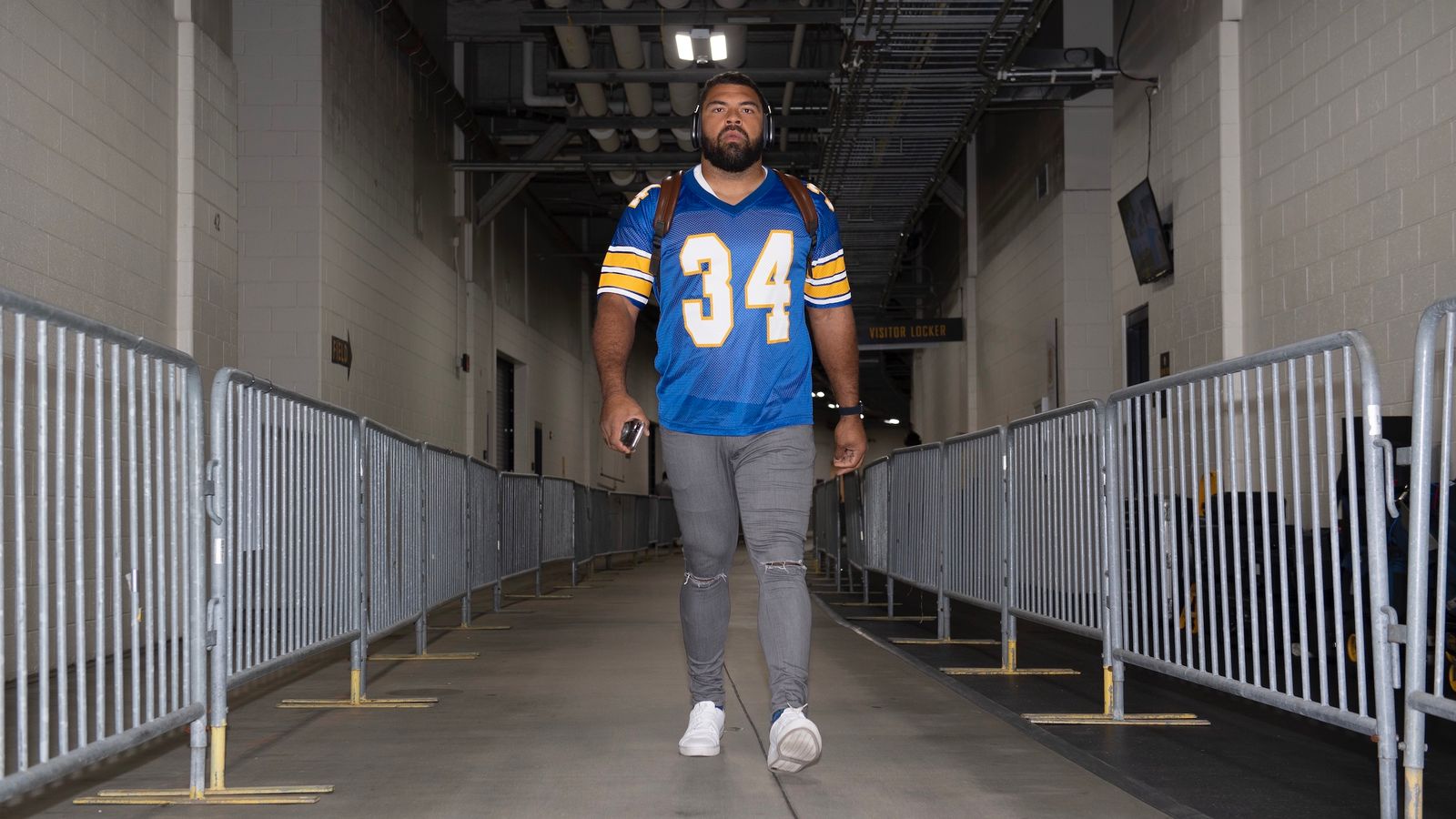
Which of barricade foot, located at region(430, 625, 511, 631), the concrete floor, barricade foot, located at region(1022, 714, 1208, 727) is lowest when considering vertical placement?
barricade foot, located at region(430, 625, 511, 631)

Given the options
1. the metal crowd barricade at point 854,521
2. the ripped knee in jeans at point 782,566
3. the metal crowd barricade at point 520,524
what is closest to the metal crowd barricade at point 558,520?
the metal crowd barricade at point 520,524

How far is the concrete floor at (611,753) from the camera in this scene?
3111 mm

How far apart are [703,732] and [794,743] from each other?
44cm

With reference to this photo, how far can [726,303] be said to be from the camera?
141 inches

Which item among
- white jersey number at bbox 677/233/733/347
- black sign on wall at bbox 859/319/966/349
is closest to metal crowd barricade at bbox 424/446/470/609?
white jersey number at bbox 677/233/733/347

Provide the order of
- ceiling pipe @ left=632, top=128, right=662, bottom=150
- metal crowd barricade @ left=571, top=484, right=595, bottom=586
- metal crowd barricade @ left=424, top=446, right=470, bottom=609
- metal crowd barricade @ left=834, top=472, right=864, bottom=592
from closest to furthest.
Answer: metal crowd barricade @ left=424, top=446, right=470, bottom=609
metal crowd barricade @ left=834, top=472, right=864, bottom=592
metal crowd barricade @ left=571, top=484, right=595, bottom=586
ceiling pipe @ left=632, top=128, right=662, bottom=150

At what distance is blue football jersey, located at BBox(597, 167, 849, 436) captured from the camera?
356 centimetres

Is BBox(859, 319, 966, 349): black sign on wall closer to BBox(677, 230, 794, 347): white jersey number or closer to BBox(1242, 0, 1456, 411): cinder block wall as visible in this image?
BBox(1242, 0, 1456, 411): cinder block wall

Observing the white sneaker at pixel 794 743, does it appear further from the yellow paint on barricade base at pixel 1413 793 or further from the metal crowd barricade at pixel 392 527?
the metal crowd barricade at pixel 392 527

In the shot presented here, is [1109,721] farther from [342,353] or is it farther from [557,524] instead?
[557,524]

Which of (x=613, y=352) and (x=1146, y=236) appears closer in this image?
(x=613, y=352)

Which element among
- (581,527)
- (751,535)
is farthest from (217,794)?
(581,527)

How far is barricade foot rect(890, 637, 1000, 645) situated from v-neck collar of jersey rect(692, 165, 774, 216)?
13.2 ft

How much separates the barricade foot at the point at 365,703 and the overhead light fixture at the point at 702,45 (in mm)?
7879
